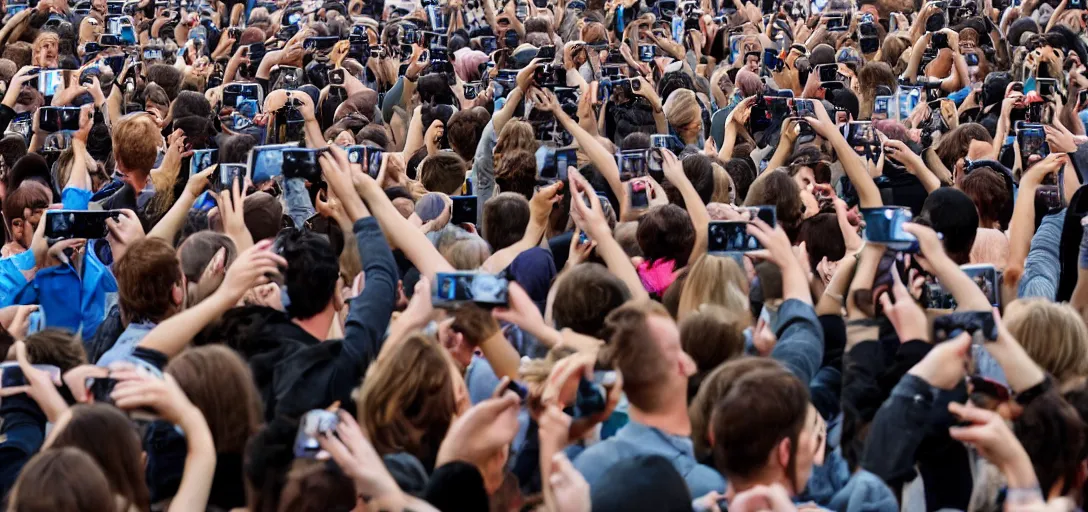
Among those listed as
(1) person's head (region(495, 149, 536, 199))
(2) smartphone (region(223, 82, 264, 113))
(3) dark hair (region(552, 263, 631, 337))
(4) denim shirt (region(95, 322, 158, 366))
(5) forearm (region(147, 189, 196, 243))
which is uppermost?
(3) dark hair (region(552, 263, 631, 337))

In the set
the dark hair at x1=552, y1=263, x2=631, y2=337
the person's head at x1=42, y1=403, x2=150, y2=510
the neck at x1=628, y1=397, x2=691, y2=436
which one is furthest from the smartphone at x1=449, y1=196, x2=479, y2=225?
the person's head at x1=42, y1=403, x2=150, y2=510

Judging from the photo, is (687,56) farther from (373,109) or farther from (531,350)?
(531,350)

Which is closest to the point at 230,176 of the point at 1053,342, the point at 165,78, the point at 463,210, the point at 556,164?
the point at 463,210

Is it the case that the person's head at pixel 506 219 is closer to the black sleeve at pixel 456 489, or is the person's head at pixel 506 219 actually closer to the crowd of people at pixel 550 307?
the crowd of people at pixel 550 307

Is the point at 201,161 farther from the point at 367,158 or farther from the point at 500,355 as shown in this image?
the point at 500,355

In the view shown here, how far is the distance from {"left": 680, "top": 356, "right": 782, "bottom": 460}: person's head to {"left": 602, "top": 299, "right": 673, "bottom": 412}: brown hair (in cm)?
10

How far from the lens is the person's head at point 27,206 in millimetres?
6754

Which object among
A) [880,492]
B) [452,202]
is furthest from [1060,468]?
[452,202]

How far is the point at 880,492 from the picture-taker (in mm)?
3828

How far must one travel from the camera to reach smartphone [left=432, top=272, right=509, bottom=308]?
4.17 metres

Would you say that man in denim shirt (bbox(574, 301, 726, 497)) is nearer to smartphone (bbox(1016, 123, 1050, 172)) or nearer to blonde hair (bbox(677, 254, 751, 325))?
blonde hair (bbox(677, 254, 751, 325))

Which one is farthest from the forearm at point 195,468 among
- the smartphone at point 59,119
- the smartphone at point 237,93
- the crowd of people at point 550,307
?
the smartphone at point 237,93

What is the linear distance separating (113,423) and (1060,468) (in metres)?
2.08

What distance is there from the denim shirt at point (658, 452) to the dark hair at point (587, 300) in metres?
0.78
